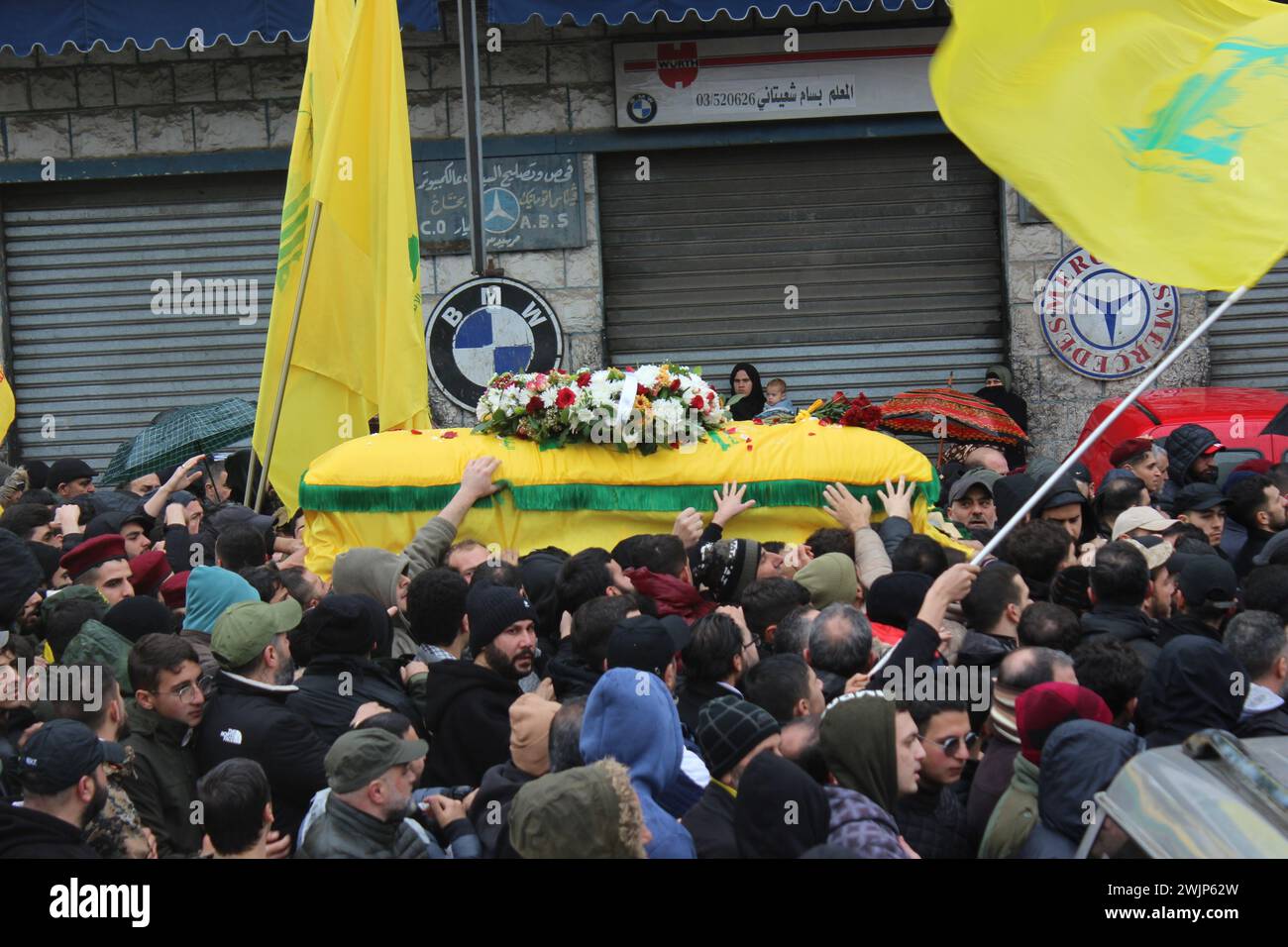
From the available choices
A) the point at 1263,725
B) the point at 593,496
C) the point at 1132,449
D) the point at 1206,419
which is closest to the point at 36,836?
the point at 1263,725

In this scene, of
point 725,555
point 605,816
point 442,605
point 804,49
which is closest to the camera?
point 605,816

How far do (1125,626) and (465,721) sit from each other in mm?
2288

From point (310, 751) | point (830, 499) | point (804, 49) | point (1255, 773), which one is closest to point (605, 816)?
point (1255, 773)

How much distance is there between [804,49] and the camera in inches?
517

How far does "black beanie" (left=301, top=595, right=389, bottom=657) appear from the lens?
543 cm

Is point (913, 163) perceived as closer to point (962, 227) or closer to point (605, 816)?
point (962, 227)

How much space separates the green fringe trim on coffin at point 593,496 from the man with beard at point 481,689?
2576 millimetres

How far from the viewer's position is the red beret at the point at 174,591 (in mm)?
6918

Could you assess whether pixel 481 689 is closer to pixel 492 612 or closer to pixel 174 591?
pixel 492 612

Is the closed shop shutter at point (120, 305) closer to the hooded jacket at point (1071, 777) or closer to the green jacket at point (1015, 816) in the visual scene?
the green jacket at point (1015, 816)

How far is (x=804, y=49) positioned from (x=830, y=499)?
244 inches

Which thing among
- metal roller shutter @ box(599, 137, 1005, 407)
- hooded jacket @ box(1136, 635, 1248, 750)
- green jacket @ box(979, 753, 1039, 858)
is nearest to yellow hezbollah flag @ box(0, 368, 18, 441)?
metal roller shutter @ box(599, 137, 1005, 407)

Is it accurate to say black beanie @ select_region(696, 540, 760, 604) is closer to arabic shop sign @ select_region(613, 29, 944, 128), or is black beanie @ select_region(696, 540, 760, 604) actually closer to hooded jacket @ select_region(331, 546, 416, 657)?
hooded jacket @ select_region(331, 546, 416, 657)

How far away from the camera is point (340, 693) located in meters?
5.36
